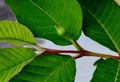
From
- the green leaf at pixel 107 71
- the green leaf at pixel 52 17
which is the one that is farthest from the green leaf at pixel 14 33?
the green leaf at pixel 107 71

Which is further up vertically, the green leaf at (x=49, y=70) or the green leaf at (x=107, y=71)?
the green leaf at (x=107, y=71)

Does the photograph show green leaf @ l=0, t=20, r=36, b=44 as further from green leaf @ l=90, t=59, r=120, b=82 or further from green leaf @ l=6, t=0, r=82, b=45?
green leaf @ l=90, t=59, r=120, b=82

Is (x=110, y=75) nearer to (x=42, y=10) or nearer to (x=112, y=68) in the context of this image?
(x=112, y=68)

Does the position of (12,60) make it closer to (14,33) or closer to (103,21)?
(14,33)

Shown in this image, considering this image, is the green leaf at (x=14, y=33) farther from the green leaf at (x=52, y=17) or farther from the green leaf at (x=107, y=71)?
the green leaf at (x=107, y=71)

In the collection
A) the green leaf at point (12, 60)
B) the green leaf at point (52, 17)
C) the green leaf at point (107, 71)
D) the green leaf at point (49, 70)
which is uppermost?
the green leaf at point (52, 17)
